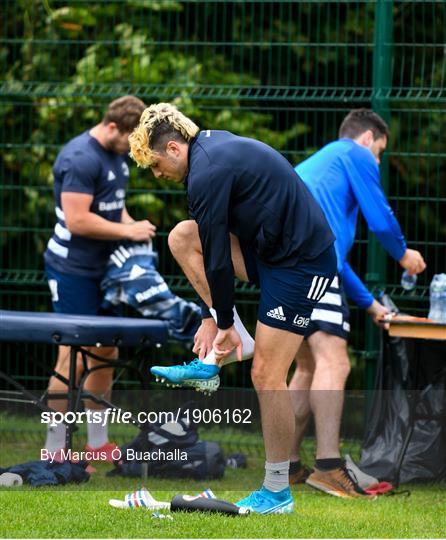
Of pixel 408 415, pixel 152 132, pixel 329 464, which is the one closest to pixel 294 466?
pixel 329 464

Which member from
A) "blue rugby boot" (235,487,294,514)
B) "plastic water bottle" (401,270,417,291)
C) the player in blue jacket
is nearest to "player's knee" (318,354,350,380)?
the player in blue jacket

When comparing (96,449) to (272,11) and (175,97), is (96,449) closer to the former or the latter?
(175,97)

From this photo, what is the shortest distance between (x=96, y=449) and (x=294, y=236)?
6.79ft

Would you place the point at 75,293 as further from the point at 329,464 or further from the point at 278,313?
the point at 278,313

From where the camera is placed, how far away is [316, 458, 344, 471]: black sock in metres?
7.19

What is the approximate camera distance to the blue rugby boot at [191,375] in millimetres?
6059

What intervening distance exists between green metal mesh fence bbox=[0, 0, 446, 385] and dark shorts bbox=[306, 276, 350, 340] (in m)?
0.86

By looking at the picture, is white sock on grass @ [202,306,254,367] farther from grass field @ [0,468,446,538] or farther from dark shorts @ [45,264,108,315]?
dark shorts @ [45,264,108,315]

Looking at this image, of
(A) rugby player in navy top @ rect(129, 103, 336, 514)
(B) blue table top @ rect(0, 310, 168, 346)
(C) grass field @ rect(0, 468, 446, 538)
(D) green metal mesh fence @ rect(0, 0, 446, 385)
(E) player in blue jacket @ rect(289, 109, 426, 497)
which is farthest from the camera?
(D) green metal mesh fence @ rect(0, 0, 446, 385)

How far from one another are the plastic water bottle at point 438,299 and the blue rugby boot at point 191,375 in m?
1.76

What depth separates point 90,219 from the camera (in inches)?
306

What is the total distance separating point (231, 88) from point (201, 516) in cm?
346

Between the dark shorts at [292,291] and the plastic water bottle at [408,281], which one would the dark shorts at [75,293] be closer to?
the plastic water bottle at [408,281]

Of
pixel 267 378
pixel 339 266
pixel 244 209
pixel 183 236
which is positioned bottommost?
pixel 267 378
